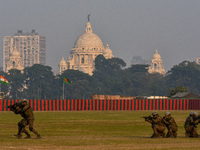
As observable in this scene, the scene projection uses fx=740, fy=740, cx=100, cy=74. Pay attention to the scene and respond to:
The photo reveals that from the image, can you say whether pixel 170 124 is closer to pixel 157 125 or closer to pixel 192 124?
pixel 157 125

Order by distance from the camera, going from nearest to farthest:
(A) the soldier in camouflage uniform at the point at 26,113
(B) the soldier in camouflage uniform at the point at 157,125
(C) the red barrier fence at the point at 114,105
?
1. (A) the soldier in camouflage uniform at the point at 26,113
2. (B) the soldier in camouflage uniform at the point at 157,125
3. (C) the red barrier fence at the point at 114,105

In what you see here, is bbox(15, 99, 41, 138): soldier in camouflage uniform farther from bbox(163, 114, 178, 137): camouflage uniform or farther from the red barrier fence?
the red barrier fence

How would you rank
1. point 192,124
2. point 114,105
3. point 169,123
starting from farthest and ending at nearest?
point 114,105 < point 169,123 < point 192,124

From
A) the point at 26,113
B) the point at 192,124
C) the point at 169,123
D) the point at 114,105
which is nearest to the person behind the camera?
the point at 26,113

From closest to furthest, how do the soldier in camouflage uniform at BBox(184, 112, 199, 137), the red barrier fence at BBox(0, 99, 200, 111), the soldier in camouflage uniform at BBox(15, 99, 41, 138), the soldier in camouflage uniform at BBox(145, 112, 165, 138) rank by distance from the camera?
the soldier in camouflage uniform at BBox(15, 99, 41, 138) → the soldier in camouflage uniform at BBox(145, 112, 165, 138) → the soldier in camouflage uniform at BBox(184, 112, 199, 137) → the red barrier fence at BBox(0, 99, 200, 111)

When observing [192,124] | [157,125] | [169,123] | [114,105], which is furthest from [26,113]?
[114,105]

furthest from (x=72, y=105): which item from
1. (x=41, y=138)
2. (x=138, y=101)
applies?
(x=41, y=138)

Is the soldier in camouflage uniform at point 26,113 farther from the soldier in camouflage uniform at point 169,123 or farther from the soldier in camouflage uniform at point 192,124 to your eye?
the soldier in camouflage uniform at point 192,124

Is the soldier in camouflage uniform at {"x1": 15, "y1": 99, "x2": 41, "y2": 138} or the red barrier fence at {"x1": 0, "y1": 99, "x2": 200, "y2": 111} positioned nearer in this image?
the soldier in camouflage uniform at {"x1": 15, "y1": 99, "x2": 41, "y2": 138}

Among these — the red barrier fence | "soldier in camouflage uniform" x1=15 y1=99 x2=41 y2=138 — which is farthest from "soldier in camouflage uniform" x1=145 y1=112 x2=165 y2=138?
the red barrier fence

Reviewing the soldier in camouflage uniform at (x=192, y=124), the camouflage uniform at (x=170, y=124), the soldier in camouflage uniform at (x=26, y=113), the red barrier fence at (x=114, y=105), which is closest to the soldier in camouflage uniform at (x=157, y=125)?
the camouflage uniform at (x=170, y=124)

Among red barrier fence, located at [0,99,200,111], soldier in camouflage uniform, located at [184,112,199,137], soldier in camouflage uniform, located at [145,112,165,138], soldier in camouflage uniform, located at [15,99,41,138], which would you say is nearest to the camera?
soldier in camouflage uniform, located at [15,99,41,138]

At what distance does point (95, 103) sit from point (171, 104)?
10537mm

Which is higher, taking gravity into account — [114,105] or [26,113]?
[26,113]
